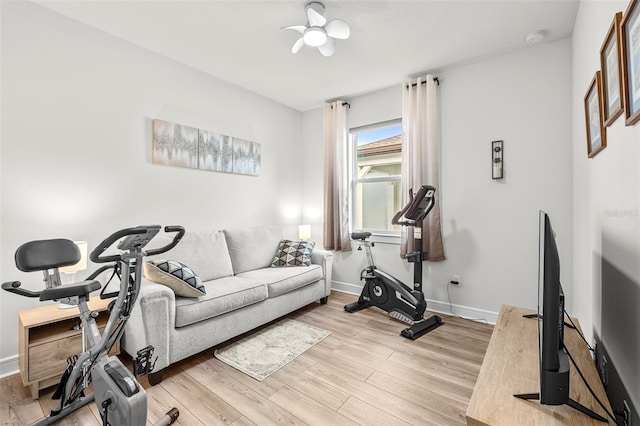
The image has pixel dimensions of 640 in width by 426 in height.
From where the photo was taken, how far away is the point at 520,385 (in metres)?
1.12

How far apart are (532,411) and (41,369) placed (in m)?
2.69

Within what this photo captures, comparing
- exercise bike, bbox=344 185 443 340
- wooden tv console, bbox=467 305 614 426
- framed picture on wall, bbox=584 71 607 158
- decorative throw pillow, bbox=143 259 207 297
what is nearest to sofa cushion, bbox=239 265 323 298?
exercise bike, bbox=344 185 443 340

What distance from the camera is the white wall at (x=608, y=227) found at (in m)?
1.03

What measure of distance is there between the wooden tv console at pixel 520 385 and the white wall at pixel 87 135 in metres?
2.99

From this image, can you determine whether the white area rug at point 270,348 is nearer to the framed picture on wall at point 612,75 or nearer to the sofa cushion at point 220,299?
the sofa cushion at point 220,299

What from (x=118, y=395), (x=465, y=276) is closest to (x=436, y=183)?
(x=465, y=276)

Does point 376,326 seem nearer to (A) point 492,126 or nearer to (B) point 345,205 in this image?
(B) point 345,205

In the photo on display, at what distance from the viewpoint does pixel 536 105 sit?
2820mm

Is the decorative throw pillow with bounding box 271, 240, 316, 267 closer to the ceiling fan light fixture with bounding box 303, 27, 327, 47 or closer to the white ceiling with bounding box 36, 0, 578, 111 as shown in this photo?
the white ceiling with bounding box 36, 0, 578, 111

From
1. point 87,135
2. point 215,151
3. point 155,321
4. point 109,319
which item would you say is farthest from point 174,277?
point 215,151

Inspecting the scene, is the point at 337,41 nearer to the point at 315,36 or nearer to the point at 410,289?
the point at 315,36

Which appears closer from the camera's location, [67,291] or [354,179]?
→ [67,291]

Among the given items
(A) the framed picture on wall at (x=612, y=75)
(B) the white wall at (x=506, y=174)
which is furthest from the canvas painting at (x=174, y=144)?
(A) the framed picture on wall at (x=612, y=75)

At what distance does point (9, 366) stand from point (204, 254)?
1.54 m
